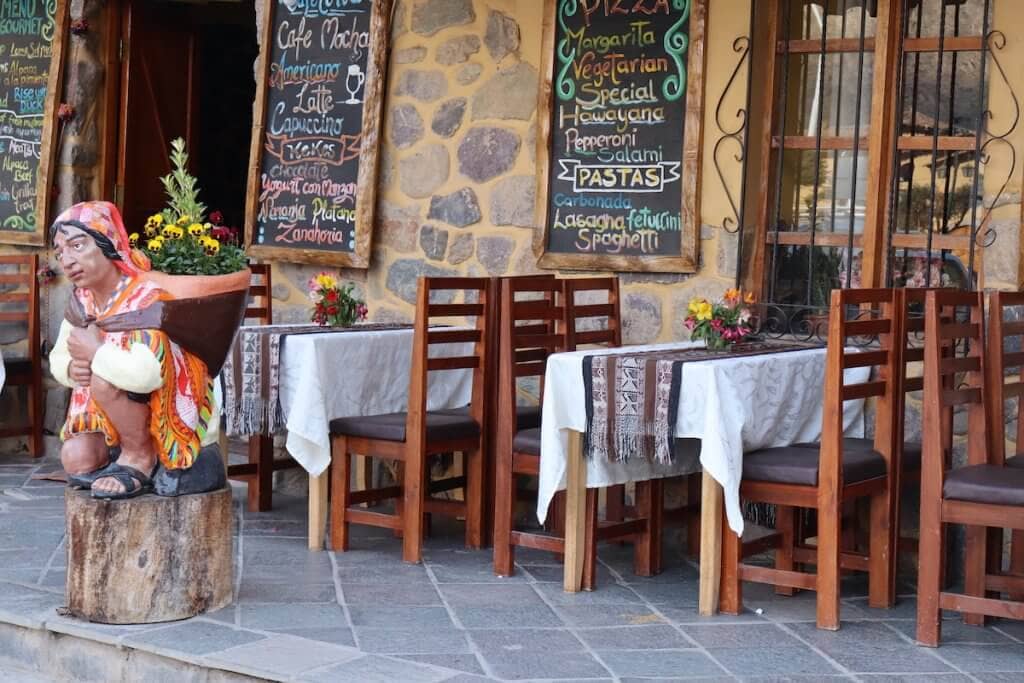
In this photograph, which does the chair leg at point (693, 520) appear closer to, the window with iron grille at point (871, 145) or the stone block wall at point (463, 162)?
the stone block wall at point (463, 162)

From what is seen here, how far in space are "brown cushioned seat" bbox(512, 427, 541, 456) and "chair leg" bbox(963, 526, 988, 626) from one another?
135cm

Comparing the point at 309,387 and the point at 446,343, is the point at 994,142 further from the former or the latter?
the point at 309,387

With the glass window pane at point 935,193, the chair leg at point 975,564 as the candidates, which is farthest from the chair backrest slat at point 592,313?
the chair leg at point 975,564

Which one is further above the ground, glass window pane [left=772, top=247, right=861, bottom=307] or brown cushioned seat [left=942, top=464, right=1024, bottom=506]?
glass window pane [left=772, top=247, right=861, bottom=307]

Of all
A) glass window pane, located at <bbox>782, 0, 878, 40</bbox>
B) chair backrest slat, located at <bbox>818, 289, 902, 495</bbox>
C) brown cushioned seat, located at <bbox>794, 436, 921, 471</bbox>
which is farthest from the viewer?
glass window pane, located at <bbox>782, 0, 878, 40</bbox>

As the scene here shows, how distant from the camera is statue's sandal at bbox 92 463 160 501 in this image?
4.05m

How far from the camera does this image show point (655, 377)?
14.2ft

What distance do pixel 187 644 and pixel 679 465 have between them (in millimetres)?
1703

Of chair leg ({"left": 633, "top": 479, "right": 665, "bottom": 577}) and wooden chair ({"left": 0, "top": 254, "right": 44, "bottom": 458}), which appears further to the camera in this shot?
wooden chair ({"left": 0, "top": 254, "right": 44, "bottom": 458})

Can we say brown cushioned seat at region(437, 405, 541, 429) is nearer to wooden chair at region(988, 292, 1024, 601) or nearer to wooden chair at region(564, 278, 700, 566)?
wooden chair at region(564, 278, 700, 566)

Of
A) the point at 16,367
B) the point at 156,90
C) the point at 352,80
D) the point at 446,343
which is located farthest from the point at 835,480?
the point at 156,90

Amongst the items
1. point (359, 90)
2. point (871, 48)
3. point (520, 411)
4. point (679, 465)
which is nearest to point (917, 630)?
point (679, 465)

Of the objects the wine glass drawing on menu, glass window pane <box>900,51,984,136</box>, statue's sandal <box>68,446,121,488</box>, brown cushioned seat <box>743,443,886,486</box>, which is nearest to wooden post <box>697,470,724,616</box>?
brown cushioned seat <box>743,443,886,486</box>

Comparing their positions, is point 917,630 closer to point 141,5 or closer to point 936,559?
point 936,559
